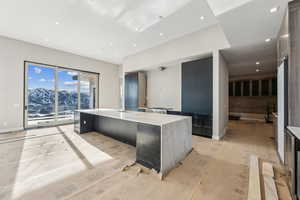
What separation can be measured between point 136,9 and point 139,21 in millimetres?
580

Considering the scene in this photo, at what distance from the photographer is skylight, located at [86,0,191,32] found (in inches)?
113

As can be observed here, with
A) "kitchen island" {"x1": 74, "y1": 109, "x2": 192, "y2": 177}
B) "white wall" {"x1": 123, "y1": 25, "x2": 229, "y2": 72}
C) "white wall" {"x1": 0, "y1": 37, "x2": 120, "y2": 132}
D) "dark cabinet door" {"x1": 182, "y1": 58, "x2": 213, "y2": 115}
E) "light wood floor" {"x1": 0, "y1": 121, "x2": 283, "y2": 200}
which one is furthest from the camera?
"white wall" {"x1": 0, "y1": 37, "x2": 120, "y2": 132}

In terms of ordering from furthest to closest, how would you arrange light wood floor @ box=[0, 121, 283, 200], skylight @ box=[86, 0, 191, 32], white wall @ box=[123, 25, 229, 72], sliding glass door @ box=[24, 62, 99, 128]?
sliding glass door @ box=[24, 62, 99, 128] → white wall @ box=[123, 25, 229, 72] → skylight @ box=[86, 0, 191, 32] → light wood floor @ box=[0, 121, 283, 200]

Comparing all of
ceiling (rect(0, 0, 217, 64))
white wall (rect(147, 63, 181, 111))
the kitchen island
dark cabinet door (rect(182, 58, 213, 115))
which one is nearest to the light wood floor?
the kitchen island

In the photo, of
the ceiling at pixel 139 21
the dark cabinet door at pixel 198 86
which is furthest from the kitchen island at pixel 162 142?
the ceiling at pixel 139 21

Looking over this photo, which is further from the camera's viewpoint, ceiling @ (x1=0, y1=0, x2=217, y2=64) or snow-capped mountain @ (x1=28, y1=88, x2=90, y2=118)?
snow-capped mountain @ (x1=28, y1=88, x2=90, y2=118)

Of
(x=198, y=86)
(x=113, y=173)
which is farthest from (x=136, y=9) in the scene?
(x=113, y=173)

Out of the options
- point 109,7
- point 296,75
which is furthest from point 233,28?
point 109,7

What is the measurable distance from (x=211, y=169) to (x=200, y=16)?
3.66 m

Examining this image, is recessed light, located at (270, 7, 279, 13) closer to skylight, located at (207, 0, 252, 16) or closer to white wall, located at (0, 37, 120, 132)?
skylight, located at (207, 0, 252, 16)

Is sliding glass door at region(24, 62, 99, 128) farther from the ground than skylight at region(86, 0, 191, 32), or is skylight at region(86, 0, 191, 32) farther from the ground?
skylight at region(86, 0, 191, 32)

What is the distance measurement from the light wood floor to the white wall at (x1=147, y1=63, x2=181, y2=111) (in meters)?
2.67

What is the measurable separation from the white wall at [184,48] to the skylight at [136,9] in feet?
4.49

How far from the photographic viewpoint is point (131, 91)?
6621mm
